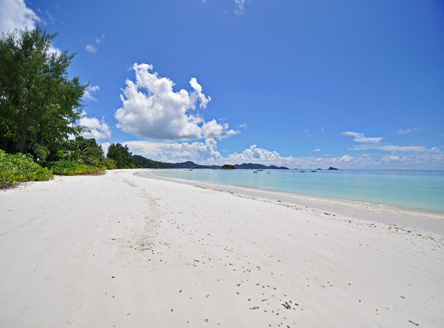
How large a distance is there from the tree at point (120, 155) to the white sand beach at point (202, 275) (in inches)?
3658

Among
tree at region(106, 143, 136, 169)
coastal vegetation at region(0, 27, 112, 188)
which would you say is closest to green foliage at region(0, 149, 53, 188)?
coastal vegetation at region(0, 27, 112, 188)

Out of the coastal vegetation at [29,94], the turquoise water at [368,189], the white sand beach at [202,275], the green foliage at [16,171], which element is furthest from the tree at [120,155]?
the white sand beach at [202,275]

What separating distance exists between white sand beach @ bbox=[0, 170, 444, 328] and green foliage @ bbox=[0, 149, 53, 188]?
489cm

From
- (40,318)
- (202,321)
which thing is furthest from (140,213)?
(202,321)

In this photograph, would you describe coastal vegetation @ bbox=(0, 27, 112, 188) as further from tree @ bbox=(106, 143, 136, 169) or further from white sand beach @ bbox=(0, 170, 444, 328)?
tree @ bbox=(106, 143, 136, 169)

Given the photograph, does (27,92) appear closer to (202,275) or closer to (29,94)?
(29,94)

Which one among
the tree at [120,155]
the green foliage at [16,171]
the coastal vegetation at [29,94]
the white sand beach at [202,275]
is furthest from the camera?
the tree at [120,155]

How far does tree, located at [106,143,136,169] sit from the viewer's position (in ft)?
293

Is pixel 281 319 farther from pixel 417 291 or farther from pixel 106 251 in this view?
pixel 106 251

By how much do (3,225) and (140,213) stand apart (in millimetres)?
3583

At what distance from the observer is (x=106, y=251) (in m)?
4.16

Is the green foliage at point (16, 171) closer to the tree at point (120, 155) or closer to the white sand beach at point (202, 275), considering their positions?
the white sand beach at point (202, 275)

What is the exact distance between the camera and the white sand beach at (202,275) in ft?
8.61

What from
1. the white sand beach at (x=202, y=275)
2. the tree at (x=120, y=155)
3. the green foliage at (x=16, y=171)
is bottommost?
the white sand beach at (x=202, y=275)
